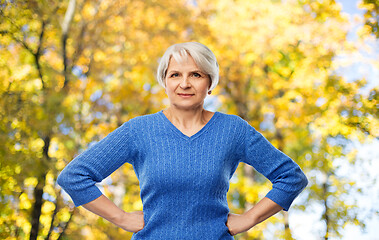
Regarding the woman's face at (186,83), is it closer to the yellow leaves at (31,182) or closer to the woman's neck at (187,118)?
the woman's neck at (187,118)

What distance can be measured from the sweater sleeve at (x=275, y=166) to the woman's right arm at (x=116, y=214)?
510 millimetres

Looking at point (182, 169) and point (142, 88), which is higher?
point (182, 169)

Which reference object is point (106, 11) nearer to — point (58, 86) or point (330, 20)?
point (58, 86)

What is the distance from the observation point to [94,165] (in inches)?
63.7

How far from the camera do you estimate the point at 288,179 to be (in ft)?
5.46

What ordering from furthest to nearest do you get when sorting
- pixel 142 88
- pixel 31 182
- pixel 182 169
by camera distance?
1. pixel 142 88
2. pixel 31 182
3. pixel 182 169

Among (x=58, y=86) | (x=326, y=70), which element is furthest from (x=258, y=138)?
(x=58, y=86)

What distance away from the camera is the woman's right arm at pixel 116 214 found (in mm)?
1604

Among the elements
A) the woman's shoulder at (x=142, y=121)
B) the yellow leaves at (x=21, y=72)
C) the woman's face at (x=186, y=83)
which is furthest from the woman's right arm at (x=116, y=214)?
the yellow leaves at (x=21, y=72)

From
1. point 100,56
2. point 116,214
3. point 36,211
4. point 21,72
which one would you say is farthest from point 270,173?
point 100,56

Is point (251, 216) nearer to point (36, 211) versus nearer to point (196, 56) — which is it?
point (196, 56)

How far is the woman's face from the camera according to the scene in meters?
1.62

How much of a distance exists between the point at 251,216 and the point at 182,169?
366 millimetres

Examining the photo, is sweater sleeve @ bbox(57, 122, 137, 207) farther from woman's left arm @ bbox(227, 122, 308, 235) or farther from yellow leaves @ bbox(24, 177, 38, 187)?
yellow leaves @ bbox(24, 177, 38, 187)
